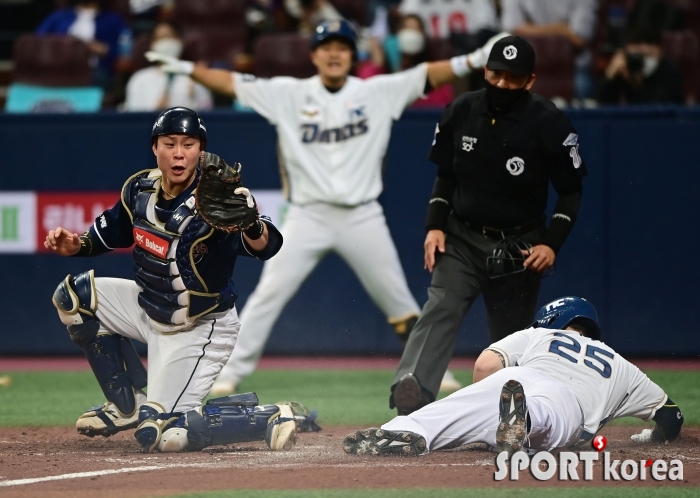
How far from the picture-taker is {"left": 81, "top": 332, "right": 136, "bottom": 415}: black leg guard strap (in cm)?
564

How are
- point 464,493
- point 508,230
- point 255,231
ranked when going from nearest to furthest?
point 464,493, point 255,231, point 508,230

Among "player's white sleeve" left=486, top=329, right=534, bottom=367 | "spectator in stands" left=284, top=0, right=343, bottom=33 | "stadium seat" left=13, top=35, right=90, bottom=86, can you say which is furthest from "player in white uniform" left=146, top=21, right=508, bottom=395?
"spectator in stands" left=284, top=0, right=343, bottom=33

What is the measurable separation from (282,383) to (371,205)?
1426mm

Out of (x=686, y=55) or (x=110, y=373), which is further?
(x=686, y=55)

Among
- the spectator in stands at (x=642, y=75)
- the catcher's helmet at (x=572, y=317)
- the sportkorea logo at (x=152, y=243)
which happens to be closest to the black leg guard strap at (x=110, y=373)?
the sportkorea logo at (x=152, y=243)

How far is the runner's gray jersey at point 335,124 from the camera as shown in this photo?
774 centimetres

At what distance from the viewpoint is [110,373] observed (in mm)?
5664

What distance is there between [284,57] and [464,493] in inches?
250

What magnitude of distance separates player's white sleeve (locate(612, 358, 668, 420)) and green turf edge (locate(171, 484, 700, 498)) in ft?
2.85

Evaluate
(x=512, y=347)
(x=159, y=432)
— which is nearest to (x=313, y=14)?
(x=512, y=347)

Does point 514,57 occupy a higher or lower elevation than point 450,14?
lower

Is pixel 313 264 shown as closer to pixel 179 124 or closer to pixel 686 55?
pixel 179 124

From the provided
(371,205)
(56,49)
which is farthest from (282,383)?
(56,49)

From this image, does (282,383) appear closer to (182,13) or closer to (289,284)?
(289,284)
